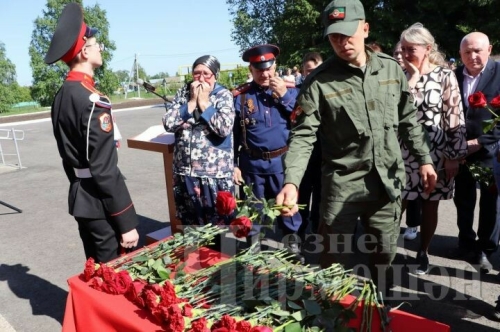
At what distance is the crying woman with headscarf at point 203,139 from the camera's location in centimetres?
328

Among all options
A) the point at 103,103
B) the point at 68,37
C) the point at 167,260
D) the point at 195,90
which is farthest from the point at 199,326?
the point at 195,90

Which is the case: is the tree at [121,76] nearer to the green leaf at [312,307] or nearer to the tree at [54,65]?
the tree at [54,65]

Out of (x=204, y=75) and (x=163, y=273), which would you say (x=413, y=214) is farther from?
(x=163, y=273)

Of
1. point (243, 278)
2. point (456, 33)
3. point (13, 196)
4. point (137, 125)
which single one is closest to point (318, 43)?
point (456, 33)

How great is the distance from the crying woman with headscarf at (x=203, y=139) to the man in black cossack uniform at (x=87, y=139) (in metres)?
0.77

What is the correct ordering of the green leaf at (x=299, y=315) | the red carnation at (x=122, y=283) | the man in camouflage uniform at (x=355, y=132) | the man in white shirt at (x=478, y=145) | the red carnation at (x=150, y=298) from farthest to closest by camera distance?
the man in white shirt at (x=478, y=145), the man in camouflage uniform at (x=355, y=132), the red carnation at (x=122, y=283), the red carnation at (x=150, y=298), the green leaf at (x=299, y=315)

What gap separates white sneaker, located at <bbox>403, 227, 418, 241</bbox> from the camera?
430 centimetres

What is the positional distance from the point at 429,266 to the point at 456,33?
24.3 metres

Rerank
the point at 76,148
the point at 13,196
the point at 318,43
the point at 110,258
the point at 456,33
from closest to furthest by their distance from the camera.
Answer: the point at 76,148 < the point at 110,258 < the point at 13,196 < the point at 456,33 < the point at 318,43

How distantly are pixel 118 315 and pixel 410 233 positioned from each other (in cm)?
321

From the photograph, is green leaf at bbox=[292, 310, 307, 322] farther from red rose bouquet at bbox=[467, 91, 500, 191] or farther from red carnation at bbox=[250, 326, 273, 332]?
red rose bouquet at bbox=[467, 91, 500, 191]

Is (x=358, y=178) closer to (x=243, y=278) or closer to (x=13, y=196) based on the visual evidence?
(x=243, y=278)

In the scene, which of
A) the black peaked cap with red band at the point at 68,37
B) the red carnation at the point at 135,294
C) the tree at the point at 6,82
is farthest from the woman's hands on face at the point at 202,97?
the tree at the point at 6,82

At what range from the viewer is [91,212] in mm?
2631
